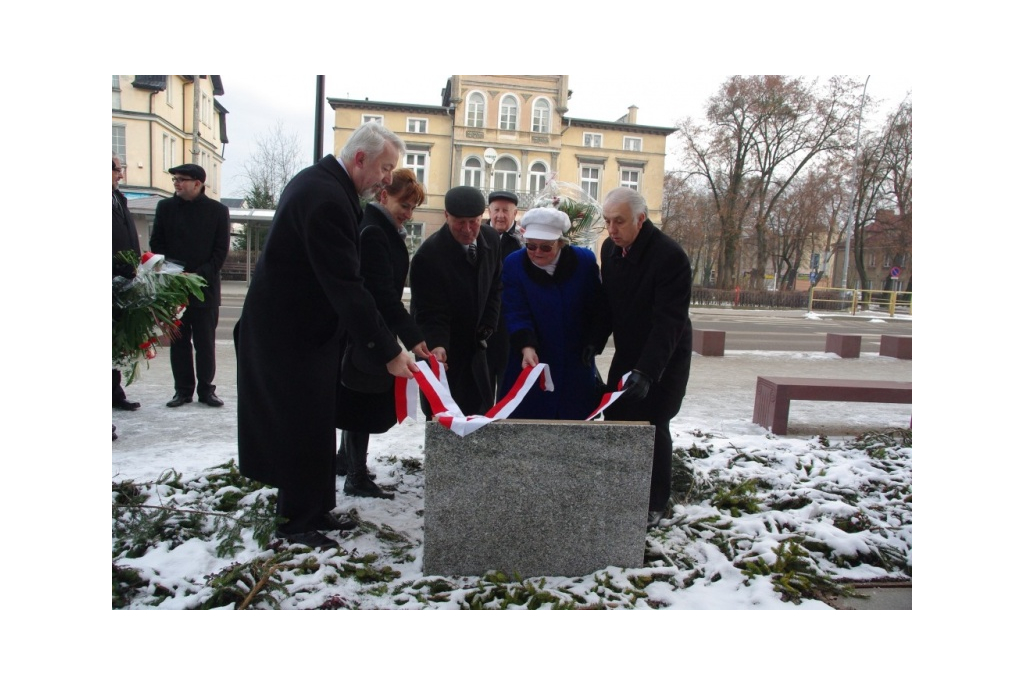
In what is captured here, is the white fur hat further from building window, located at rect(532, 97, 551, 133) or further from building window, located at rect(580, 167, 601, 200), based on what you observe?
building window, located at rect(580, 167, 601, 200)

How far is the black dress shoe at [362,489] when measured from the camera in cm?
393

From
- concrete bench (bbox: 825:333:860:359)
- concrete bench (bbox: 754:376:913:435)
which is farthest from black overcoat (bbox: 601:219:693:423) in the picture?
concrete bench (bbox: 825:333:860:359)

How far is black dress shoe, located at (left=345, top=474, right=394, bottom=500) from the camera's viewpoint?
393 centimetres

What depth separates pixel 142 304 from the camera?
4.04m

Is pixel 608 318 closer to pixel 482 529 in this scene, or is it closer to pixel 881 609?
pixel 482 529

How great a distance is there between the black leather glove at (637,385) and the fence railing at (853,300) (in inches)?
1111

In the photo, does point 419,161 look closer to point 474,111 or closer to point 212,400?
point 474,111

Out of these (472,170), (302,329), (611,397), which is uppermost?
(472,170)

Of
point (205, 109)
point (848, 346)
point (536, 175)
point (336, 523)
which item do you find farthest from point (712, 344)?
point (205, 109)

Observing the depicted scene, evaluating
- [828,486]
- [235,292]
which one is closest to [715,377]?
[828,486]

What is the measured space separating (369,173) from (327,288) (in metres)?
0.56

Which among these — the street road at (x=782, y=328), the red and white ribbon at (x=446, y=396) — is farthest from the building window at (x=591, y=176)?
the red and white ribbon at (x=446, y=396)

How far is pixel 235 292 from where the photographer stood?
24750 millimetres

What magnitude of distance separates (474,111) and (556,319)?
26.8 m
